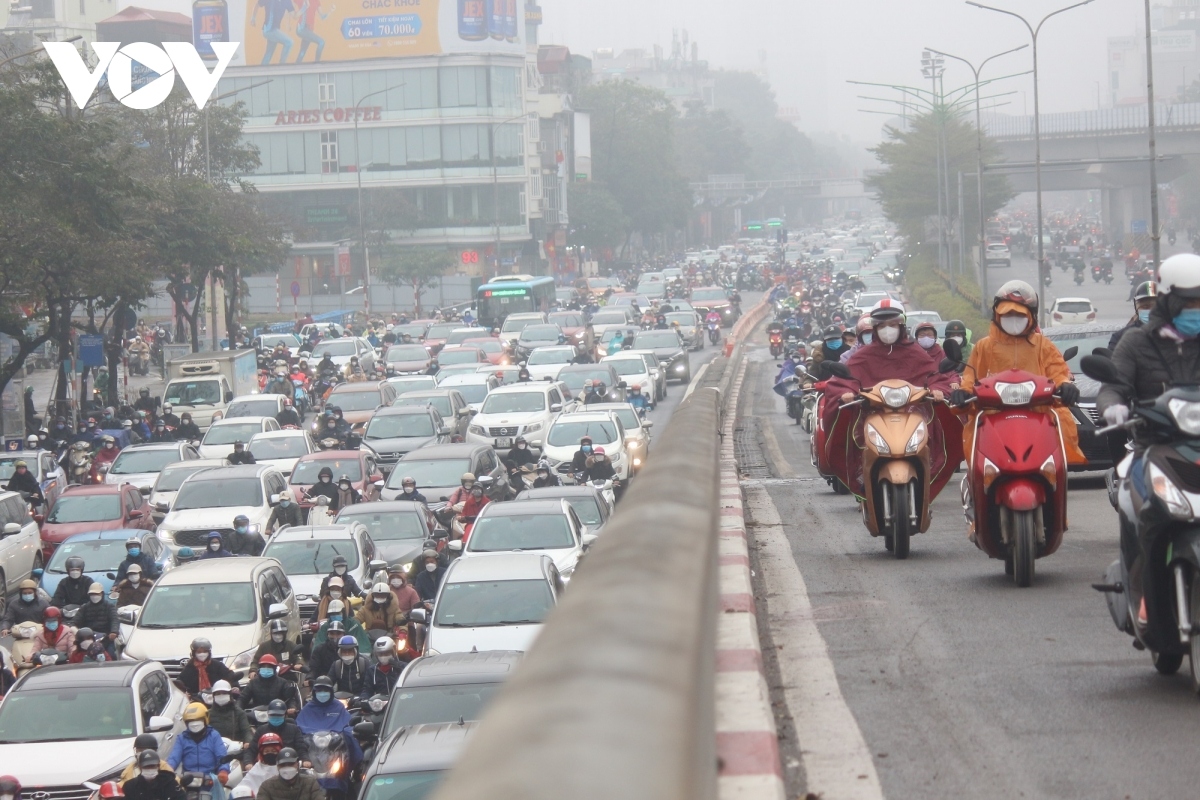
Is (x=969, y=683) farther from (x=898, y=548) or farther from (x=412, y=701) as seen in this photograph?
(x=412, y=701)

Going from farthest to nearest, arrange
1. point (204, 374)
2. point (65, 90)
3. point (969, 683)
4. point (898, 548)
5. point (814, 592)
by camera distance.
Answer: point (204, 374) < point (65, 90) < point (898, 548) < point (814, 592) < point (969, 683)

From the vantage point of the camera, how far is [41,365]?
61.4 m

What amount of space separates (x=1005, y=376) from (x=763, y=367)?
4507cm

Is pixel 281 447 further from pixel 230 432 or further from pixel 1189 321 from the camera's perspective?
pixel 1189 321

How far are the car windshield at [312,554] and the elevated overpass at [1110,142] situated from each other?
64196 millimetres

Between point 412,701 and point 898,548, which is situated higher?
point 898,548

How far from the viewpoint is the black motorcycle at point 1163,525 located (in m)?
6.24

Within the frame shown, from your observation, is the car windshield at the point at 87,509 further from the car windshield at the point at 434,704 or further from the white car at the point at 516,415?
the car windshield at the point at 434,704

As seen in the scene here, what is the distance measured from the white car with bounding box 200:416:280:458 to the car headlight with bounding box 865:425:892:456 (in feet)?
69.6

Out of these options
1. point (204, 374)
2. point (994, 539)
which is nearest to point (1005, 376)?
point (994, 539)

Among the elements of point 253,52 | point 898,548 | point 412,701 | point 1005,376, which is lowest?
point 412,701

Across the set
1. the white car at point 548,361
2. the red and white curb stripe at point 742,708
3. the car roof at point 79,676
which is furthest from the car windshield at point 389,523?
the white car at point 548,361

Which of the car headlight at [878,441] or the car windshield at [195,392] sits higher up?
the car headlight at [878,441]

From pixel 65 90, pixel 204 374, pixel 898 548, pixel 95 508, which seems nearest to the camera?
pixel 898 548
